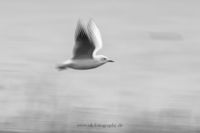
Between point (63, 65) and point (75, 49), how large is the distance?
61 centimetres

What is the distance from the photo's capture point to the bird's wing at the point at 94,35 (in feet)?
54.7

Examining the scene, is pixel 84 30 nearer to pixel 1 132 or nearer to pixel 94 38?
pixel 94 38

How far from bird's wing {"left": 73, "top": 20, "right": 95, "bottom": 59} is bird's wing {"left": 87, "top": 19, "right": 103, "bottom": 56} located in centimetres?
27

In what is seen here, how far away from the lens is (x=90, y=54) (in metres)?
16.3

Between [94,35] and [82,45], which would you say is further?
[94,35]

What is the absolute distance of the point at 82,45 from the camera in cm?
1612

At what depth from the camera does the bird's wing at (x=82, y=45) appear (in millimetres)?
16000

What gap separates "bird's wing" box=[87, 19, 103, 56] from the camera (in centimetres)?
1666

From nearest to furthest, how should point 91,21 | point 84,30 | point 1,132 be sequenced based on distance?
1. point 84,30
2. point 91,21
3. point 1,132

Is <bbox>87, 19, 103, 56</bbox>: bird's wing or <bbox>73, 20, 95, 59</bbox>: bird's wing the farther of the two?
<bbox>87, 19, 103, 56</bbox>: bird's wing

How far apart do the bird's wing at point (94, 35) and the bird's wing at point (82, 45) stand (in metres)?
0.27

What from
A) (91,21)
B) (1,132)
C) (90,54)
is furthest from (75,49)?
(1,132)

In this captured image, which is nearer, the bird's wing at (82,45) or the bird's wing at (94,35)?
the bird's wing at (82,45)

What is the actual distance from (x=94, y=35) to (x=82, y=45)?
1.14 meters
